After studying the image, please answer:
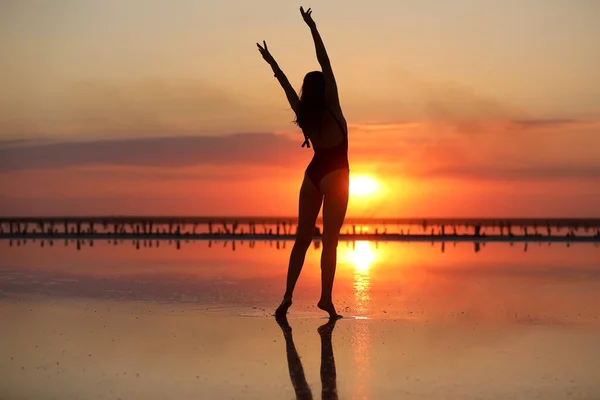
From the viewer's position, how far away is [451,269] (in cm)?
2575

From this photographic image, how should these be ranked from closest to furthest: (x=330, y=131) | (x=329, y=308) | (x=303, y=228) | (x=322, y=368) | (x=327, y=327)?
(x=322, y=368), (x=327, y=327), (x=330, y=131), (x=329, y=308), (x=303, y=228)

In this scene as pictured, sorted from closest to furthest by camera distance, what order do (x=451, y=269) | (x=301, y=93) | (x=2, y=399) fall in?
(x=2, y=399)
(x=301, y=93)
(x=451, y=269)

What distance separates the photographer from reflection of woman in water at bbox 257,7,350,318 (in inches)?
489

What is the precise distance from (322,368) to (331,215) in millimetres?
4143

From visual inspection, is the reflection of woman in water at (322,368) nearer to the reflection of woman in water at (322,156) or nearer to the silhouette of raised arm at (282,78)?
the reflection of woman in water at (322,156)

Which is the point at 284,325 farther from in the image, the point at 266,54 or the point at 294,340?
the point at 266,54

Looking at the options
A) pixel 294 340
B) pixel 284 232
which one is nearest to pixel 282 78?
pixel 294 340

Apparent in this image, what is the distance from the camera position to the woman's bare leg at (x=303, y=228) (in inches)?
512

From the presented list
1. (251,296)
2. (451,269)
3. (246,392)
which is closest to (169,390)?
(246,392)

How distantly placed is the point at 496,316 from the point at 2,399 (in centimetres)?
768

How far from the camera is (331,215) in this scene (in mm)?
12711

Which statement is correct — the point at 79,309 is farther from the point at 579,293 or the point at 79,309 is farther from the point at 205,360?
the point at 579,293

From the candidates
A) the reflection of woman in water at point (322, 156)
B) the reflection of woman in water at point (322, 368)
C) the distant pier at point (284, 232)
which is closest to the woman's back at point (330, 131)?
the reflection of woman in water at point (322, 156)

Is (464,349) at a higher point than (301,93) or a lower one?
lower
